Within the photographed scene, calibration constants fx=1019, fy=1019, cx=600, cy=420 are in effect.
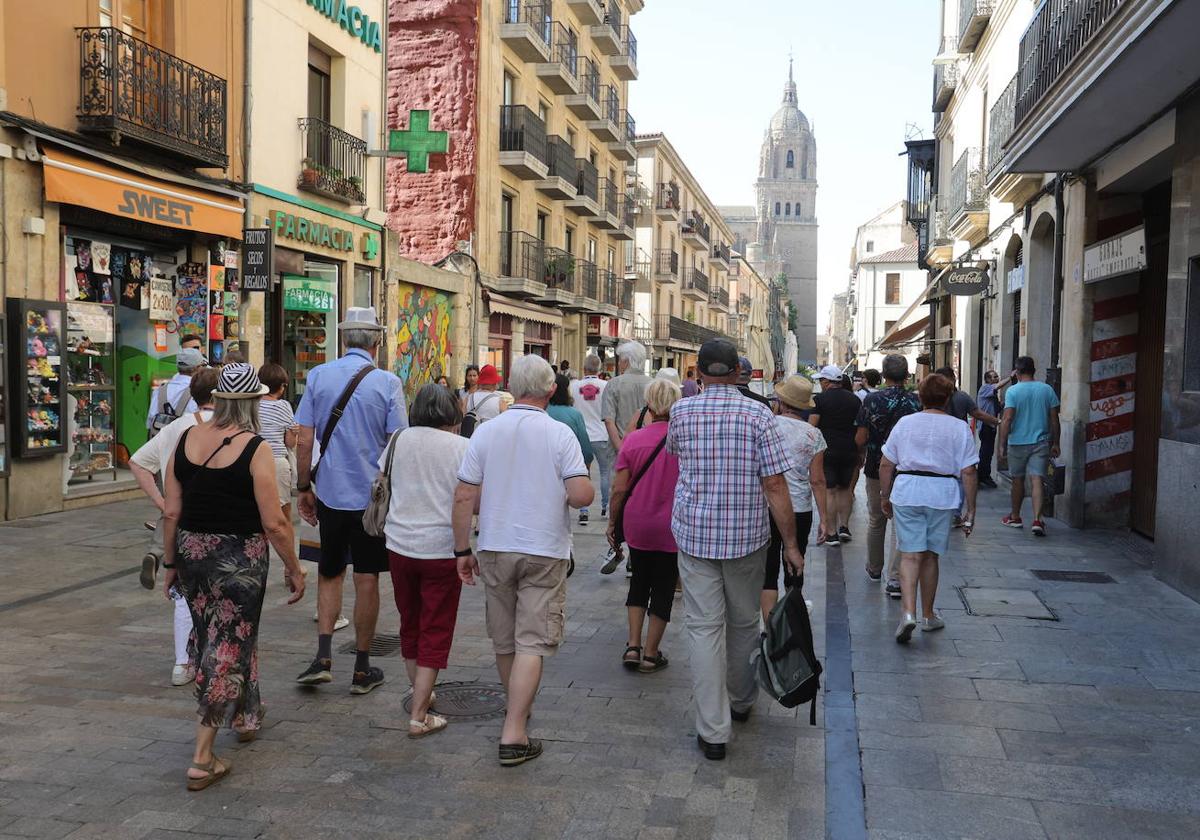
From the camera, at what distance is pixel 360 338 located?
553cm

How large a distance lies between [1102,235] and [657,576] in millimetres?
8304

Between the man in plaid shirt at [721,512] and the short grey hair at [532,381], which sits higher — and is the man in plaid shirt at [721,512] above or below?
below

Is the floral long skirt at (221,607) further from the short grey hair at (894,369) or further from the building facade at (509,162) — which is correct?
the building facade at (509,162)

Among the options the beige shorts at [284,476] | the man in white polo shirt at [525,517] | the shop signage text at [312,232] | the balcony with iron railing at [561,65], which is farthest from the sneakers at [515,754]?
the balcony with iron railing at [561,65]

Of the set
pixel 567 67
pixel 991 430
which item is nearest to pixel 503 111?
pixel 567 67

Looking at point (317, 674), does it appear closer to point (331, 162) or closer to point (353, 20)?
point (331, 162)

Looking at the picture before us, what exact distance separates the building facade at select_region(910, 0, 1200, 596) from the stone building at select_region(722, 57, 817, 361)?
109616 millimetres

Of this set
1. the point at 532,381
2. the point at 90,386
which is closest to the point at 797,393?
the point at 532,381

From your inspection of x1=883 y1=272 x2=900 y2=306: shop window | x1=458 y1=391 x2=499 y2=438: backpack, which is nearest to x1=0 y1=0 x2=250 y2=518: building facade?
x1=458 y1=391 x2=499 y2=438: backpack

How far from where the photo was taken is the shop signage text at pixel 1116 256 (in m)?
9.70

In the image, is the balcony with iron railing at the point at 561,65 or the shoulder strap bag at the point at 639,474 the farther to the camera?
the balcony with iron railing at the point at 561,65

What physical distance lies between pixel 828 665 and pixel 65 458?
342 inches

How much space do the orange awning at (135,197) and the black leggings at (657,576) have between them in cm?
783

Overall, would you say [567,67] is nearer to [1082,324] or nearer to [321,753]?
[1082,324]
